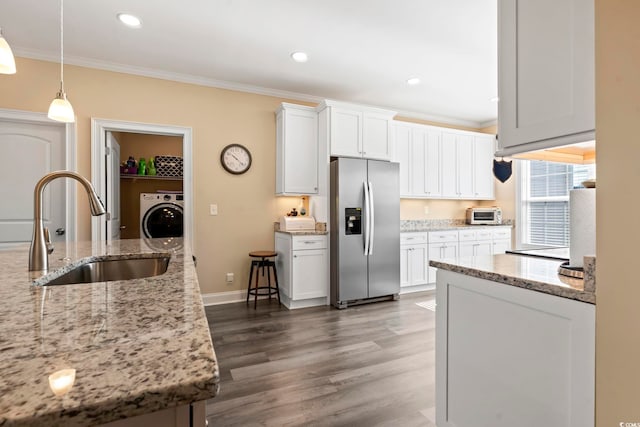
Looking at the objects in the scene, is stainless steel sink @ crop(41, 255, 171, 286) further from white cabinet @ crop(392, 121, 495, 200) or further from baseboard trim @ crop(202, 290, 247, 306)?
white cabinet @ crop(392, 121, 495, 200)

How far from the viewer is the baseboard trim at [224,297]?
3.90 metres

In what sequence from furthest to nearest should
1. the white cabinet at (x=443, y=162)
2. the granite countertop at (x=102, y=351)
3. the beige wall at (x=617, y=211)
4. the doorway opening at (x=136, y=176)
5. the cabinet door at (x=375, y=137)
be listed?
the white cabinet at (x=443, y=162) → the cabinet door at (x=375, y=137) → the doorway opening at (x=136, y=176) → the beige wall at (x=617, y=211) → the granite countertop at (x=102, y=351)

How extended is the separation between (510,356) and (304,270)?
273 cm

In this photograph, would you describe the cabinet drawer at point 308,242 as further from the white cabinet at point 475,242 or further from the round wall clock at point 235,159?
the white cabinet at point 475,242

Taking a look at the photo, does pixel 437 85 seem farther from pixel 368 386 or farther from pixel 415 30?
pixel 368 386

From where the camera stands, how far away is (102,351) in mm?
530

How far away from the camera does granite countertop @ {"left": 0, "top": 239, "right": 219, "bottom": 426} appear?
0.39 m

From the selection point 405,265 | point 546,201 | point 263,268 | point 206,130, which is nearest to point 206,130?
point 206,130

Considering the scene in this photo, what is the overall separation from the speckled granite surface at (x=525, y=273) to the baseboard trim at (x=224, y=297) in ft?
9.75

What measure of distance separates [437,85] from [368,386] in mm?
3584

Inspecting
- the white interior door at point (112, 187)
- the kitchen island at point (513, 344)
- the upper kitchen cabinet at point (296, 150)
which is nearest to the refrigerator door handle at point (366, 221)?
the upper kitchen cabinet at point (296, 150)

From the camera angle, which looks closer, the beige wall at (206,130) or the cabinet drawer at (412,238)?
the beige wall at (206,130)

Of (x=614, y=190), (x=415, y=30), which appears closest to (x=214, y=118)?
(x=415, y=30)

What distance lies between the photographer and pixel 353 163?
388cm
